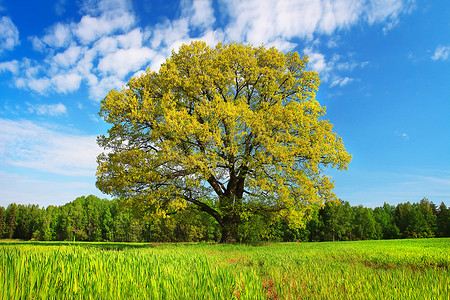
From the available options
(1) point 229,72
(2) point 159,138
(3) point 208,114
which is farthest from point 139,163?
(1) point 229,72

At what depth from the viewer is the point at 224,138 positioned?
15.6 m

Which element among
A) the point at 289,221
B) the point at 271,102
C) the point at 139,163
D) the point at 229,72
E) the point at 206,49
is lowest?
the point at 289,221

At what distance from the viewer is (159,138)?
15.7 metres

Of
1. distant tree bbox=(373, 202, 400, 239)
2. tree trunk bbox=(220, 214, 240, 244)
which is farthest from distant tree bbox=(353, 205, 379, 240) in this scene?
tree trunk bbox=(220, 214, 240, 244)

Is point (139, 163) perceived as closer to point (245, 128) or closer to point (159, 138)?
point (159, 138)

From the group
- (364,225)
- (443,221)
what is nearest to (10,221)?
(364,225)

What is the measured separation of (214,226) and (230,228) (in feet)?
99.2

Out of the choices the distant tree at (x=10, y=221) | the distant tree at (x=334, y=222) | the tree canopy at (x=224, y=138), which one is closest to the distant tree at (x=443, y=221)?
the distant tree at (x=334, y=222)

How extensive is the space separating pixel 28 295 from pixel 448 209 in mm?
77763

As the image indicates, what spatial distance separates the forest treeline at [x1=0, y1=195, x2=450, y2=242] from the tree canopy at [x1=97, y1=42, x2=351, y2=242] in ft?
105

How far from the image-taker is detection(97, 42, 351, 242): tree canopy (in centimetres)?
1462

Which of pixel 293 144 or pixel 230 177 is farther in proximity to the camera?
pixel 230 177

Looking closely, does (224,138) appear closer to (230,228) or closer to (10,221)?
(230,228)

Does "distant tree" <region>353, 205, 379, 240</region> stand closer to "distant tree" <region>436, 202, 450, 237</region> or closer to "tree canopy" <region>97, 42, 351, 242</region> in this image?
"distant tree" <region>436, 202, 450, 237</region>
